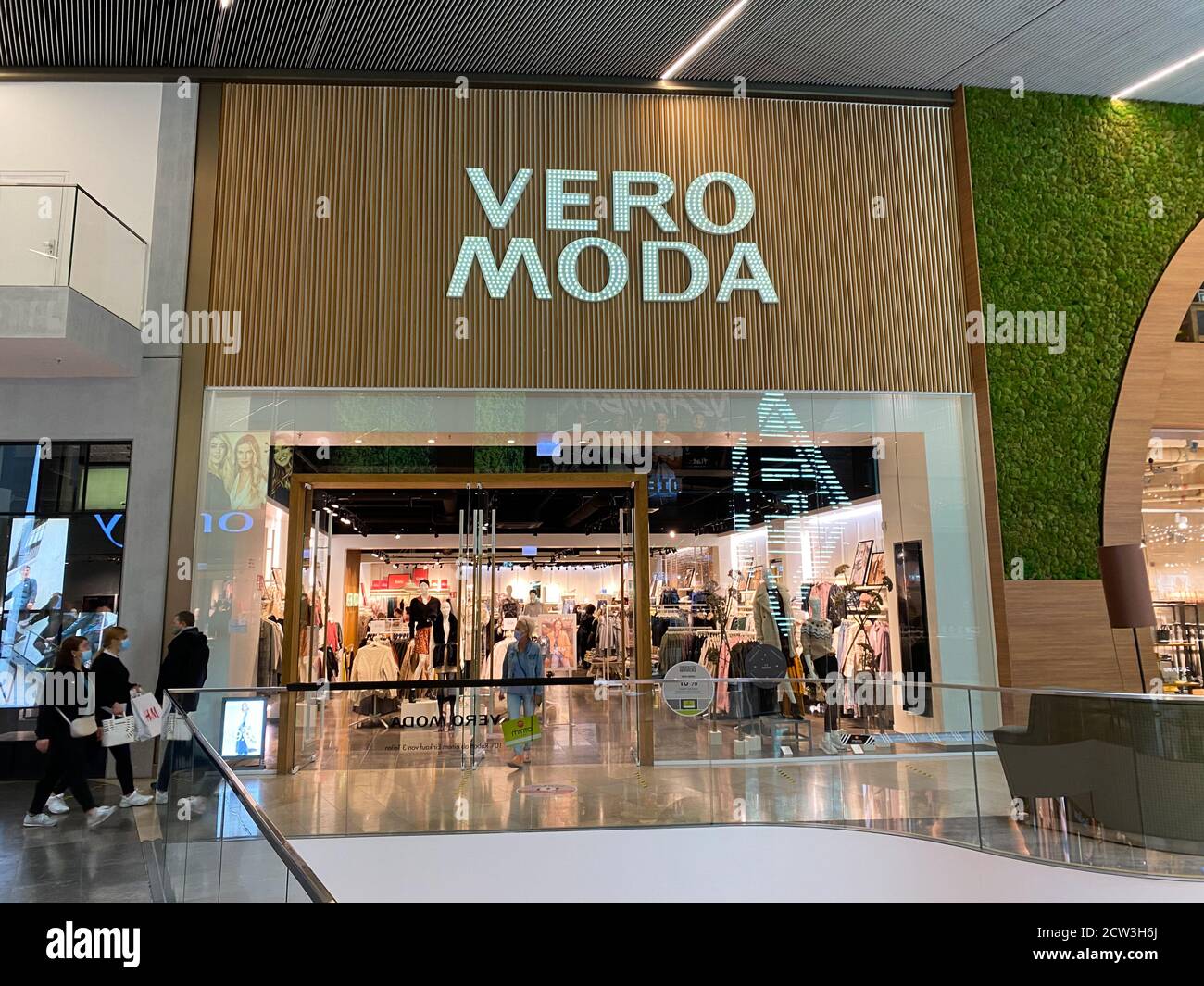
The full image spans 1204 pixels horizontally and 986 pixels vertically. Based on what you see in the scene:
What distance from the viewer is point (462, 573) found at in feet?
29.3

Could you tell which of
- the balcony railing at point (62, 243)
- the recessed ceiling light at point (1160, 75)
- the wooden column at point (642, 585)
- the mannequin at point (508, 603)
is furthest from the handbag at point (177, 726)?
the recessed ceiling light at point (1160, 75)

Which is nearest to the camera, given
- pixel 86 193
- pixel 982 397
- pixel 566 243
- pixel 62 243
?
pixel 62 243

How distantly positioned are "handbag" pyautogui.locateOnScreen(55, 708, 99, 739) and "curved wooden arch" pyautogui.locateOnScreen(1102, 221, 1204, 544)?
978 cm

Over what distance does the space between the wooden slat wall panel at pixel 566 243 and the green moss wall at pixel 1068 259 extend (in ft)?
1.75

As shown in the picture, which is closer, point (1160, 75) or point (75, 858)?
point (75, 858)

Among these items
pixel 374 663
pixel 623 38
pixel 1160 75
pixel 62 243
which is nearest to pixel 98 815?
pixel 374 663

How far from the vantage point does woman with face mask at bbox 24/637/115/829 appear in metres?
6.34

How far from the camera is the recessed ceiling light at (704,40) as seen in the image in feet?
27.2

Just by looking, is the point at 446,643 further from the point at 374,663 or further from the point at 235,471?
the point at 235,471

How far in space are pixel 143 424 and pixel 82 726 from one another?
10.7ft
